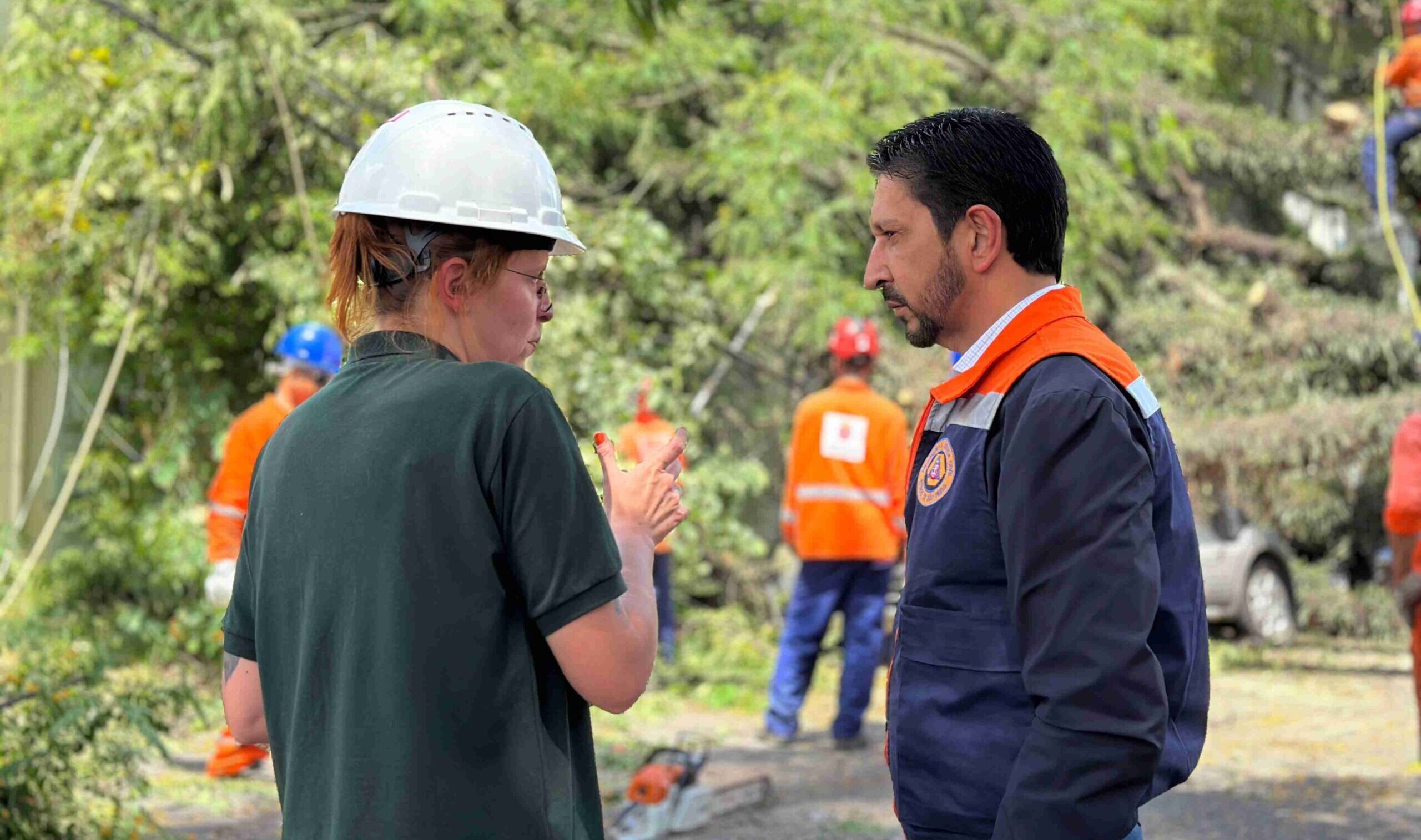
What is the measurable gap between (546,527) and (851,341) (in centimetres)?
623

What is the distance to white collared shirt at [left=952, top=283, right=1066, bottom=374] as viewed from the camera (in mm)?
2121

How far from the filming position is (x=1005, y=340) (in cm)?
208

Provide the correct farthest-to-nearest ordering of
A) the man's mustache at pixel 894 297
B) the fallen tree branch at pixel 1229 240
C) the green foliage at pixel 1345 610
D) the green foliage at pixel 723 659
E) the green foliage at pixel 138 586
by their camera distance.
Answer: the fallen tree branch at pixel 1229 240 → the green foliage at pixel 1345 610 → the green foliage at pixel 723 659 → the green foliage at pixel 138 586 → the man's mustache at pixel 894 297

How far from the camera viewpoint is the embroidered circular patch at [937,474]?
6.77ft

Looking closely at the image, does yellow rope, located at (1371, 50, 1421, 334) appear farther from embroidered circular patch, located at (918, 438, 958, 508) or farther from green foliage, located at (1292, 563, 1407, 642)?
embroidered circular patch, located at (918, 438, 958, 508)

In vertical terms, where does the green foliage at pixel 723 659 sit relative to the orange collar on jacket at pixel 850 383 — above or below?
below

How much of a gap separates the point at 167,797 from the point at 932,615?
17.2 feet

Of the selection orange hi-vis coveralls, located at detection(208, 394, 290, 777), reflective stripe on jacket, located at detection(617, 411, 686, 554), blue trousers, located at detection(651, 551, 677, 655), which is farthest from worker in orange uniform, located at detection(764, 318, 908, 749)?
orange hi-vis coveralls, located at detection(208, 394, 290, 777)

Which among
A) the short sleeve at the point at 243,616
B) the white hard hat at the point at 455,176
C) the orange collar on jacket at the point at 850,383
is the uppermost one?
the white hard hat at the point at 455,176

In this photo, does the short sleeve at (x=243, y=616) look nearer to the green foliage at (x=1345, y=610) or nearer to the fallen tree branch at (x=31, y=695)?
the fallen tree branch at (x=31, y=695)

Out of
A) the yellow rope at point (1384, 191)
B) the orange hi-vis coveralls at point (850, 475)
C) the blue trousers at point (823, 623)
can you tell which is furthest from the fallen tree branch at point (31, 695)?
the yellow rope at point (1384, 191)

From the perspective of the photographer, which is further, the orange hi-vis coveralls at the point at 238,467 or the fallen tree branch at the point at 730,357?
the fallen tree branch at the point at 730,357

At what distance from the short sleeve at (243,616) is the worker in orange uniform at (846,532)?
19.0 feet

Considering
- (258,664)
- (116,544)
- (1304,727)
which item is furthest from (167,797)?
(1304,727)
